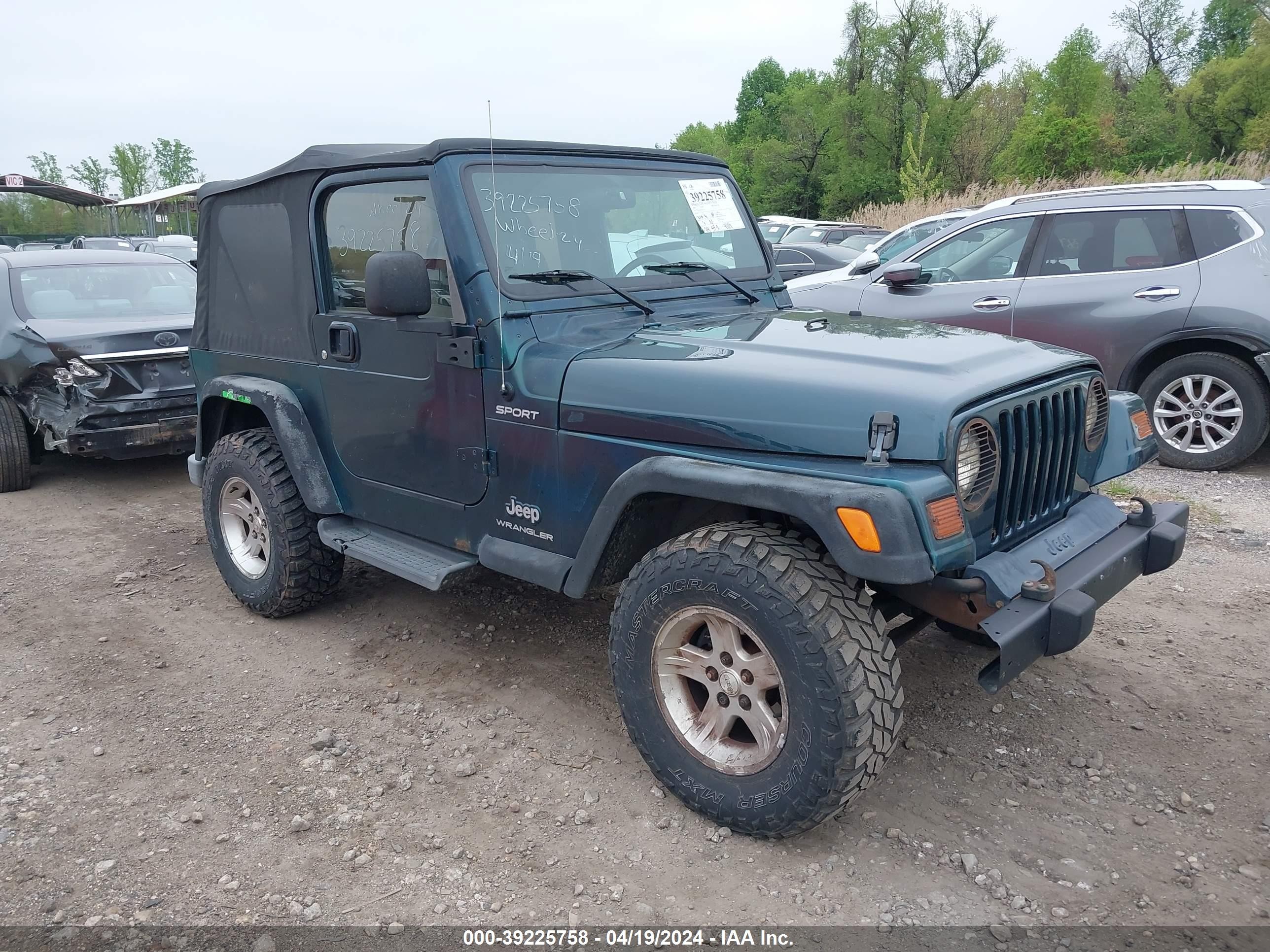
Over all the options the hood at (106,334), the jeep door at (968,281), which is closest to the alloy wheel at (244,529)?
the hood at (106,334)

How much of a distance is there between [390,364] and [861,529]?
2015 mm

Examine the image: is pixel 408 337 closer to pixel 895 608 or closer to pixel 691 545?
pixel 691 545

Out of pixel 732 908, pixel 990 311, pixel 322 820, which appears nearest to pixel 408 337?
pixel 322 820

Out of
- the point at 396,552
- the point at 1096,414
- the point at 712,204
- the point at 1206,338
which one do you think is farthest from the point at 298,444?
the point at 1206,338

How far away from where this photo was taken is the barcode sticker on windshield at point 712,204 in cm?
390

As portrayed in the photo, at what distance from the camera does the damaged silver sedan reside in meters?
6.09

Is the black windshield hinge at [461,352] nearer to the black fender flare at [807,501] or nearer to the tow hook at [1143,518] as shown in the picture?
the black fender flare at [807,501]

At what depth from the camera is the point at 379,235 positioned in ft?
11.9

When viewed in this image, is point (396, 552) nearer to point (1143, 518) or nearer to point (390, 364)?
point (390, 364)

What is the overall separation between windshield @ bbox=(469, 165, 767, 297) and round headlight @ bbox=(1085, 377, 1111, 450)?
144 cm

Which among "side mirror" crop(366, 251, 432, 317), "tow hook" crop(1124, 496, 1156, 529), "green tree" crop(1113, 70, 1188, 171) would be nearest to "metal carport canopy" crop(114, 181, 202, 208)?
"side mirror" crop(366, 251, 432, 317)

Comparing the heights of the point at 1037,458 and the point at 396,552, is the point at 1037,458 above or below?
above

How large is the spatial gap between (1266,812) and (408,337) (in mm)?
3252

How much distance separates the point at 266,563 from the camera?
4352 mm
